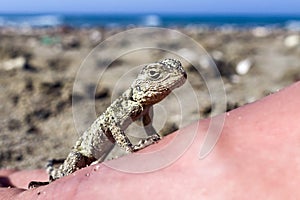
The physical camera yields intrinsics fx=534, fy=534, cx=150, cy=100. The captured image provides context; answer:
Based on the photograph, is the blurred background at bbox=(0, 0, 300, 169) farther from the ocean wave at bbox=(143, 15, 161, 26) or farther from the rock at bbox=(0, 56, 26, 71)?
the ocean wave at bbox=(143, 15, 161, 26)

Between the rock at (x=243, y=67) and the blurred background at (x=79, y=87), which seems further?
the rock at (x=243, y=67)

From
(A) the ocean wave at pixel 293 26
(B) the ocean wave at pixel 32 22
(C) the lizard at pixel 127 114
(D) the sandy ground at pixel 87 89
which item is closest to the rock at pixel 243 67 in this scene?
(D) the sandy ground at pixel 87 89

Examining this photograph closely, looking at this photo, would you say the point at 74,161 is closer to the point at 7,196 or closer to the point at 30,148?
the point at 7,196

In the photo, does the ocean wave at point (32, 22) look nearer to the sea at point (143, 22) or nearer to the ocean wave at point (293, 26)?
the sea at point (143, 22)

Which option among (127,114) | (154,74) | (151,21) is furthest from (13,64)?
(151,21)

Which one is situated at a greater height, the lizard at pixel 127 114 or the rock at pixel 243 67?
the rock at pixel 243 67

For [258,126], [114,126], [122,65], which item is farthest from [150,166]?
[122,65]
